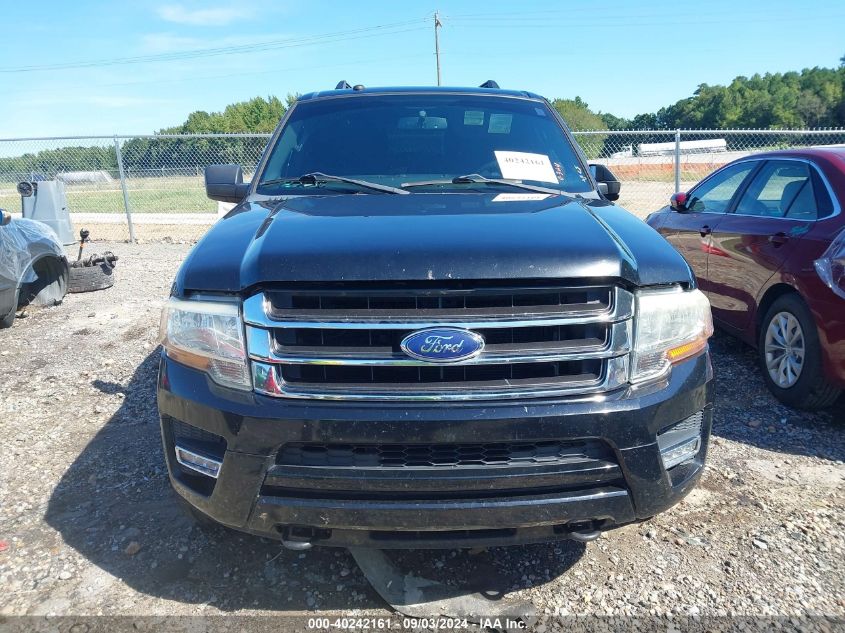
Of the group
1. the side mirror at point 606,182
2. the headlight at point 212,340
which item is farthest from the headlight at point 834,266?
the headlight at point 212,340

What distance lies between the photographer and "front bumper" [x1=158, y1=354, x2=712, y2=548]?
2025 millimetres

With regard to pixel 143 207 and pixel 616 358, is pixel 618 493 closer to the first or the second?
pixel 616 358

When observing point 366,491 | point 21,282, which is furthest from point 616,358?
point 21,282

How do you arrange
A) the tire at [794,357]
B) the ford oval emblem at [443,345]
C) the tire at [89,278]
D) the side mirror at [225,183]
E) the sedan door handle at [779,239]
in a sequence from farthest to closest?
the tire at [89,278] → the sedan door handle at [779,239] → the tire at [794,357] → the side mirror at [225,183] → the ford oval emblem at [443,345]

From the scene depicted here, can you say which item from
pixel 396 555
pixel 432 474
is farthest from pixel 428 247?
pixel 396 555

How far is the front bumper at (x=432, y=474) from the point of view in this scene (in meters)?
2.03

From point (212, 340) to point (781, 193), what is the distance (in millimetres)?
4342

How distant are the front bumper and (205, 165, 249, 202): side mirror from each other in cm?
180

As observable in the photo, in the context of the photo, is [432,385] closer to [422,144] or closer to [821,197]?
[422,144]

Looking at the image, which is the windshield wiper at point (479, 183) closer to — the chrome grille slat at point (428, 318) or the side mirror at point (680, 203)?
the chrome grille slat at point (428, 318)

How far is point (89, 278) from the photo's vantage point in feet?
26.6

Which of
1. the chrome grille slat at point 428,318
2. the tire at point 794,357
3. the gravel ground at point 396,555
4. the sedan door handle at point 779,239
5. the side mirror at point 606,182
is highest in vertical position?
the side mirror at point 606,182

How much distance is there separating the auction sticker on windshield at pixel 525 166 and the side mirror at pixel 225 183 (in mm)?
1463

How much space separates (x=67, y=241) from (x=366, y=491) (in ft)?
39.8
